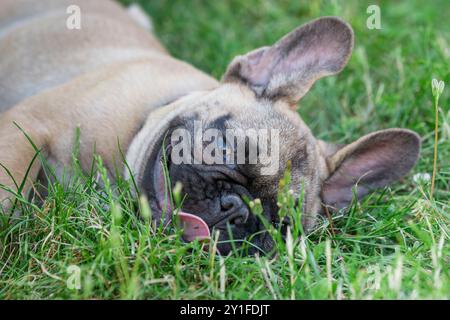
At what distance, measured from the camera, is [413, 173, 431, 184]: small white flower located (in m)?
3.89

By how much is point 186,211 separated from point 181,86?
1.12 metres

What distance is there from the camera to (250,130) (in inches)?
135

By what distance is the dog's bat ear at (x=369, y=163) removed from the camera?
376 centimetres

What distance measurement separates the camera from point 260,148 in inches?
132

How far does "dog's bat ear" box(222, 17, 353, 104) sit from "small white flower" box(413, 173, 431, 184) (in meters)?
0.82

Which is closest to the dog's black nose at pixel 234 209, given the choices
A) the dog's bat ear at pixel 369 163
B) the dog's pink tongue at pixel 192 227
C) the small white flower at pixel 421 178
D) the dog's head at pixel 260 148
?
the dog's head at pixel 260 148

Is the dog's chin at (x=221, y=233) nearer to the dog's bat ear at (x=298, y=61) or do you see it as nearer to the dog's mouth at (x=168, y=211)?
the dog's mouth at (x=168, y=211)

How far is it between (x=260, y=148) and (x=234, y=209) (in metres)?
0.35

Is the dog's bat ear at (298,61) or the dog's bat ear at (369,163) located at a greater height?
the dog's bat ear at (298,61)

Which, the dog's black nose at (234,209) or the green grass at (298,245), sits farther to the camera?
the dog's black nose at (234,209)

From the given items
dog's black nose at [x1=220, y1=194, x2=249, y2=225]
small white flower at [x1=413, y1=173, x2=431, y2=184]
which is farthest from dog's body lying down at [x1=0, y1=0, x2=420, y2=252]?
small white flower at [x1=413, y1=173, x2=431, y2=184]

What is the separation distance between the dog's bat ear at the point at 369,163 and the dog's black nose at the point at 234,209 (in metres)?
0.75

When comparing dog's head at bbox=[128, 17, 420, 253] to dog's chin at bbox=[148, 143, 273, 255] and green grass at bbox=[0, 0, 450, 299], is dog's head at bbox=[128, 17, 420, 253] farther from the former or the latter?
green grass at bbox=[0, 0, 450, 299]
